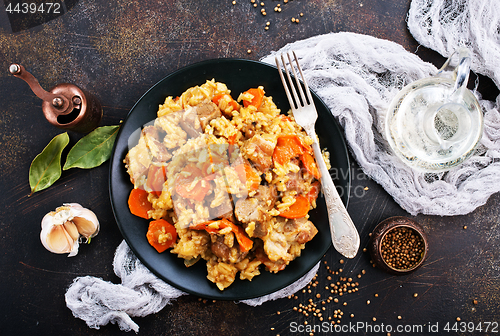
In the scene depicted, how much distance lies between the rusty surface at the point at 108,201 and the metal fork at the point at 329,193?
62 cm

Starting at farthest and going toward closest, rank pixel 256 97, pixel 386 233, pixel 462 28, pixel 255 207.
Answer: pixel 462 28
pixel 386 233
pixel 256 97
pixel 255 207

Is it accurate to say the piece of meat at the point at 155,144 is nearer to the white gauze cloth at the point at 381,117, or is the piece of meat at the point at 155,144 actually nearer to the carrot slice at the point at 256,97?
the carrot slice at the point at 256,97

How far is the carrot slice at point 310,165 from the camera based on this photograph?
2.63m

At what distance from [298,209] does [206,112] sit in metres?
1.16

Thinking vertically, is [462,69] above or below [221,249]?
above

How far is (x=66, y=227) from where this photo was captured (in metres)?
2.99

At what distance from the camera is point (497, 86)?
3158 mm

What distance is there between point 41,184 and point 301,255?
2732 mm

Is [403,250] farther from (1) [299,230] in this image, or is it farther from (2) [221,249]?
(2) [221,249]

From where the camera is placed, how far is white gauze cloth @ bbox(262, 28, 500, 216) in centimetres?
312

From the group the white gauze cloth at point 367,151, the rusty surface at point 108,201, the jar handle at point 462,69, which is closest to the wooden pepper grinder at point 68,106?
the rusty surface at point 108,201

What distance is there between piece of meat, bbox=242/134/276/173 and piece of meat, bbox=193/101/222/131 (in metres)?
0.41

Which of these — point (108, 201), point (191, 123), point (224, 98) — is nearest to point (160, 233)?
point (108, 201)

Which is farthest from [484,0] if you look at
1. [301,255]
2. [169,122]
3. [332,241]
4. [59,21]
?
[59,21]
